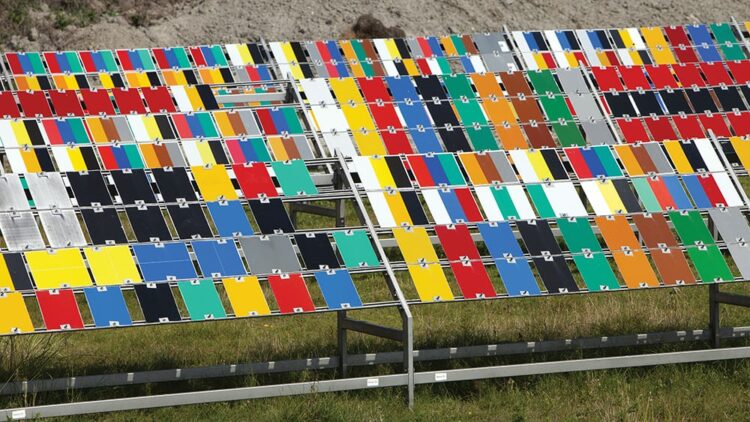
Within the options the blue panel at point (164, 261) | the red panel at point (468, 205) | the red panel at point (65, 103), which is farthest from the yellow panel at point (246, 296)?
the red panel at point (65, 103)

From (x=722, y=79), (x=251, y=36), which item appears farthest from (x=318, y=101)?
(x=251, y=36)

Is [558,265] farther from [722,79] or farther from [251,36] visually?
[251,36]

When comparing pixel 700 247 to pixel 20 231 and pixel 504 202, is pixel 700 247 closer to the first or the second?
pixel 504 202

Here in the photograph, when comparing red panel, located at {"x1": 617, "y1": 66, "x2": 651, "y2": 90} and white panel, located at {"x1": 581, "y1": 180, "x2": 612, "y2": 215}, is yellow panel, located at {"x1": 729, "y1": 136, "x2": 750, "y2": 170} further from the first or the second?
red panel, located at {"x1": 617, "y1": 66, "x2": 651, "y2": 90}

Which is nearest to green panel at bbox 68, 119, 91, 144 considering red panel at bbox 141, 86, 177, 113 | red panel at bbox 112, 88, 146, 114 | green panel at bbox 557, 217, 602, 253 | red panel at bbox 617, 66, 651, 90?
red panel at bbox 141, 86, 177, 113

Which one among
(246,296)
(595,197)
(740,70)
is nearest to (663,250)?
(595,197)

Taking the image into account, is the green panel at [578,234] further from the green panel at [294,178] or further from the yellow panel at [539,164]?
the green panel at [294,178]
